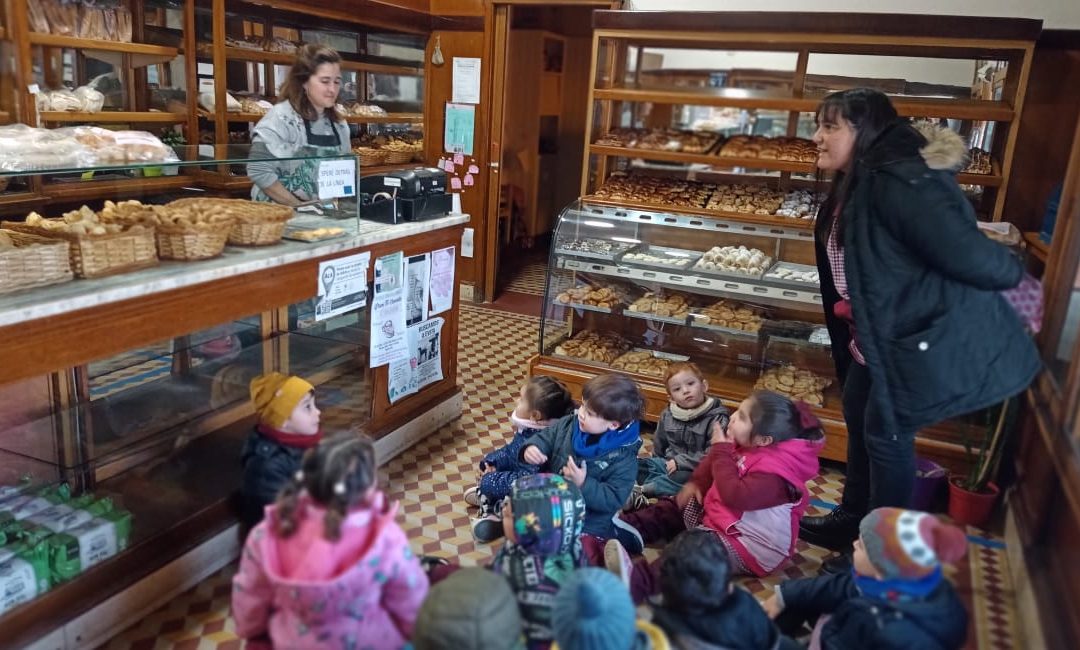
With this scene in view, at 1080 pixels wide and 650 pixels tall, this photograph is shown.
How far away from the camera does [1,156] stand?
8.75 feet

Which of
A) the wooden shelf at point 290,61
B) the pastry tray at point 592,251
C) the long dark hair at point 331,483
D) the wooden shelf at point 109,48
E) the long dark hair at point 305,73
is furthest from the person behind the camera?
the wooden shelf at point 290,61

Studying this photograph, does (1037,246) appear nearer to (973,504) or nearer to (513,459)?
(973,504)

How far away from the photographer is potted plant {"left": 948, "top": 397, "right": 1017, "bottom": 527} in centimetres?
336

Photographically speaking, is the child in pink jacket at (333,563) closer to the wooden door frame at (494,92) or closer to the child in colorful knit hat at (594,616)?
the child in colorful knit hat at (594,616)

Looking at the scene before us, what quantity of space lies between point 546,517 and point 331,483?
2.48ft

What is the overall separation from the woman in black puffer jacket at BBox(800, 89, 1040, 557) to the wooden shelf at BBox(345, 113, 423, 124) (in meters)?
4.38

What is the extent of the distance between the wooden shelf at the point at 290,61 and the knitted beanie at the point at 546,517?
3.84m

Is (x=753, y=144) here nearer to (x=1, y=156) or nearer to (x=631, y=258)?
(x=631, y=258)

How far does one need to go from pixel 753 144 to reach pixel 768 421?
2341 mm

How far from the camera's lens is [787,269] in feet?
14.1

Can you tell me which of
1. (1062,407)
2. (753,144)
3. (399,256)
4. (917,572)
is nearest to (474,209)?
(753,144)

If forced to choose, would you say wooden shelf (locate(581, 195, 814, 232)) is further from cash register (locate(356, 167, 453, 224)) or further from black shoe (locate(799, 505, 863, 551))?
black shoe (locate(799, 505, 863, 551))


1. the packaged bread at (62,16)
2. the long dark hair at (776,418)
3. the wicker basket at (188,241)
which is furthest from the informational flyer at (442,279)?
the packaged bread at (62,16)

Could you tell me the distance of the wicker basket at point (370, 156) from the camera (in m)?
6.08
